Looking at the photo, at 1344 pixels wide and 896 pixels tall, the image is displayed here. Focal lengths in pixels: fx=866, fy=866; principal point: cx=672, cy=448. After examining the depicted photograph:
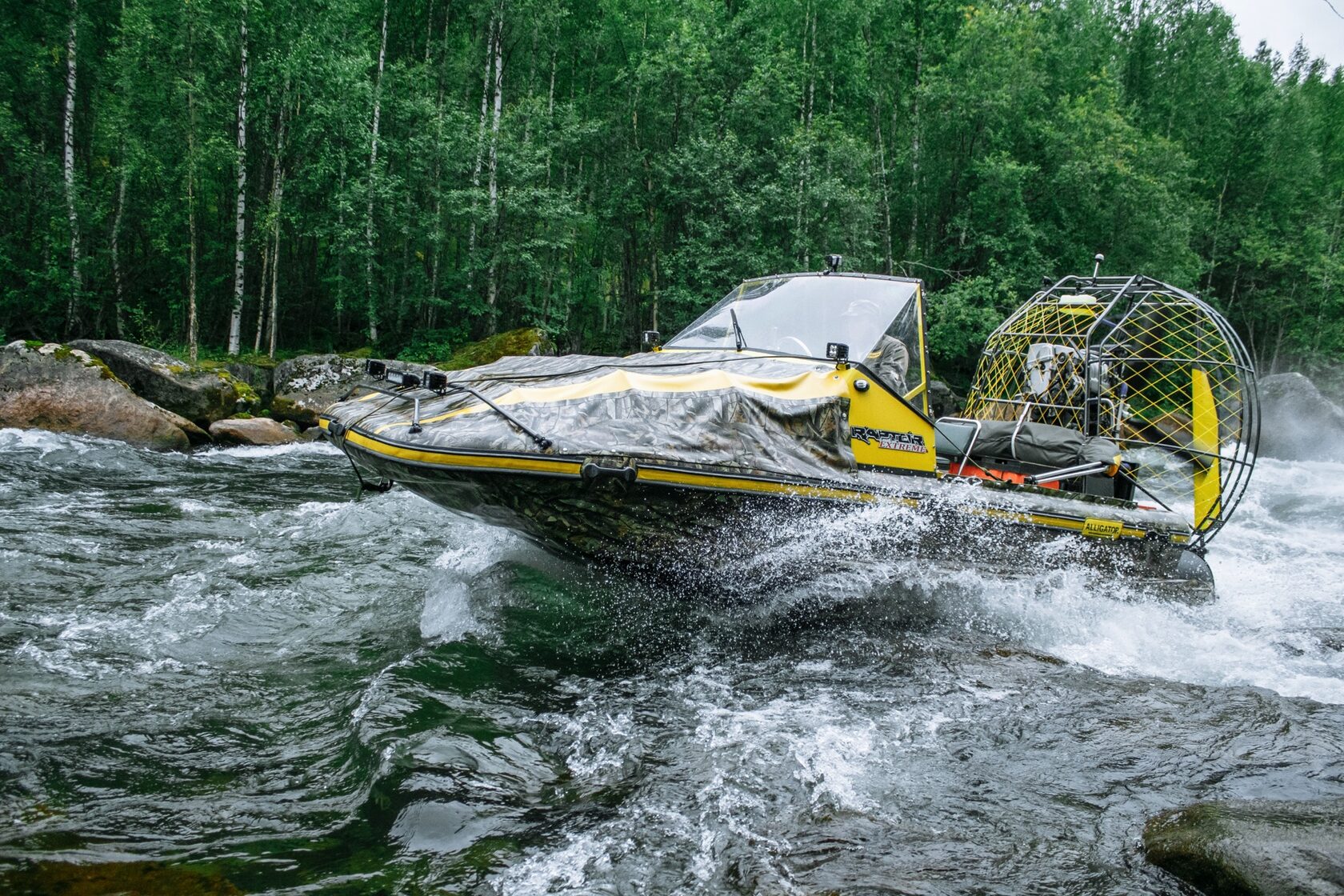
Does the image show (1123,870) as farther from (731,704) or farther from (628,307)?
(628,307)

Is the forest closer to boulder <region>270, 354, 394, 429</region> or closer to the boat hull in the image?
boulder <region>270, 354, 394, 429</region>

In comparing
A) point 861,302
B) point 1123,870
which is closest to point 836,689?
point 1123,870

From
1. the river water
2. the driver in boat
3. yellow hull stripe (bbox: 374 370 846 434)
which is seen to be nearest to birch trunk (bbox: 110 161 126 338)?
the river water

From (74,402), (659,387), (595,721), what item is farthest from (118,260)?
(595,721)

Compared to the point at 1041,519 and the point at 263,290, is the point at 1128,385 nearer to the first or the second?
the point at 1041,519

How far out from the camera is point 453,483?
14.8 feet

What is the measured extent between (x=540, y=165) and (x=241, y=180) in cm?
680

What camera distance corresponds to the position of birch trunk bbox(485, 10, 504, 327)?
832 inches

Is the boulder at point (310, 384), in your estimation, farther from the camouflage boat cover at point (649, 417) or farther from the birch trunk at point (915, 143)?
the birch trunk at point (915, 143)

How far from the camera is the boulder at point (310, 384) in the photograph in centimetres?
1565

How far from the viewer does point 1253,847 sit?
2.83 m

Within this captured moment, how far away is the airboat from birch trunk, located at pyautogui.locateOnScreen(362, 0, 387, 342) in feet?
49.8

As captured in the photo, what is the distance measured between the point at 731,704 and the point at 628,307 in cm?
2182

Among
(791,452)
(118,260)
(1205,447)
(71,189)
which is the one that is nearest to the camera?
(791,452)
